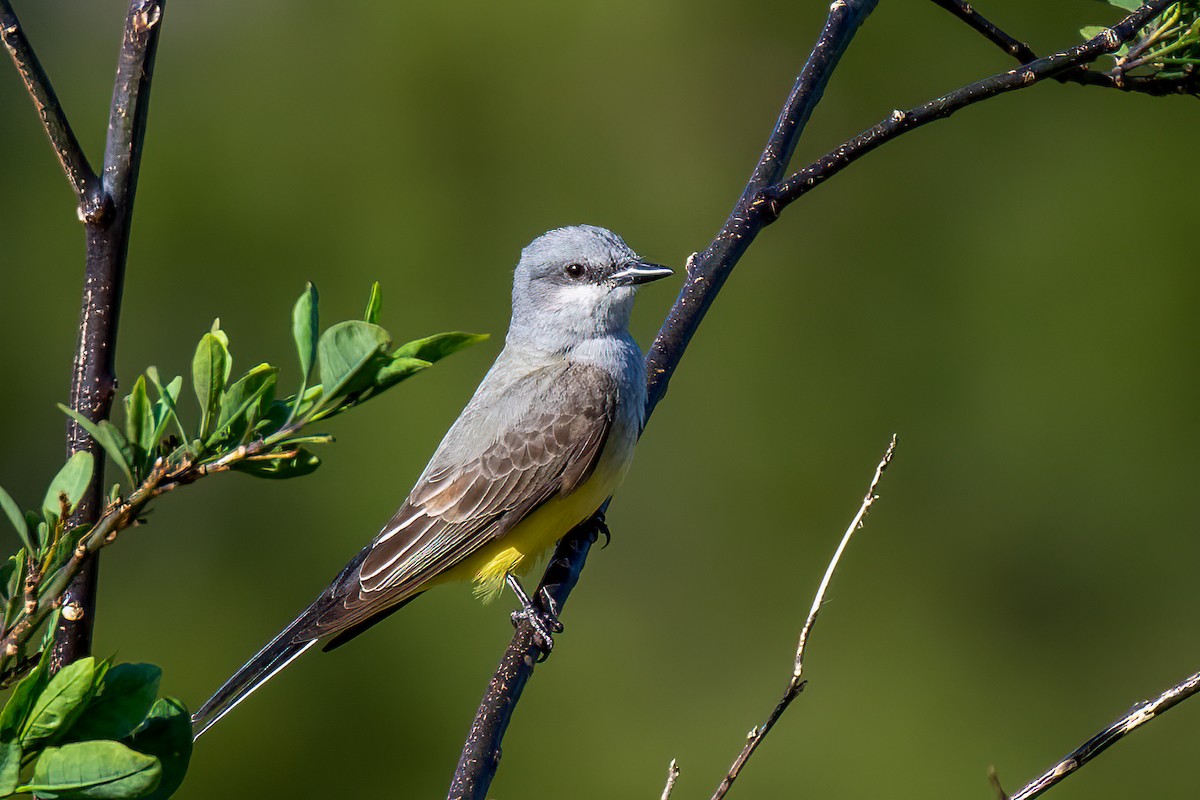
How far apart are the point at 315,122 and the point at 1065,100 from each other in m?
4.32

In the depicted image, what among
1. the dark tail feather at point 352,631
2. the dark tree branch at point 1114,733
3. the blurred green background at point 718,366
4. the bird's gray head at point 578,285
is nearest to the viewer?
the dark tree branch at point 1114,733

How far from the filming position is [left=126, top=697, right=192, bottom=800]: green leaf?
1.55 meters

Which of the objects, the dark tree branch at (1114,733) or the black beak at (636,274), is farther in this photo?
the black beak at (636,274)

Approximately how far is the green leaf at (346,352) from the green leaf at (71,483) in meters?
0.31

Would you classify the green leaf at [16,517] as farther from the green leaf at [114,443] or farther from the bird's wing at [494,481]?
the bird's wing at [494,481]

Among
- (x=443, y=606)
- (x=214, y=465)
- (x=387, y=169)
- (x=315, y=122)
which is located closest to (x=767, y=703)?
(x=443, y=606)

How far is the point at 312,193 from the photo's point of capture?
7.02 m

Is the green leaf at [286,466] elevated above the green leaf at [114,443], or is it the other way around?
the green leaf at [114,443]

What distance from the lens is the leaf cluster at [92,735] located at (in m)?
1.39

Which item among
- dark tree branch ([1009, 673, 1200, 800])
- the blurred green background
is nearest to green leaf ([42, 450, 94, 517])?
dark tree branch ([1009, 673, 1200, 800])

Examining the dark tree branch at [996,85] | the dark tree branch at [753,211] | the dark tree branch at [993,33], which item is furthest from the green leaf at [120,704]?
the dark tree branch at [993,33]

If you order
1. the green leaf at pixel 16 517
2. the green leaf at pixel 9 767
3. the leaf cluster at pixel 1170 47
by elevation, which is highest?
the green leaf at pixel 16 517

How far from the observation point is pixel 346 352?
5.14 feet

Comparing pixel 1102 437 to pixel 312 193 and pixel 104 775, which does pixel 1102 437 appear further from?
pixel 104 775
